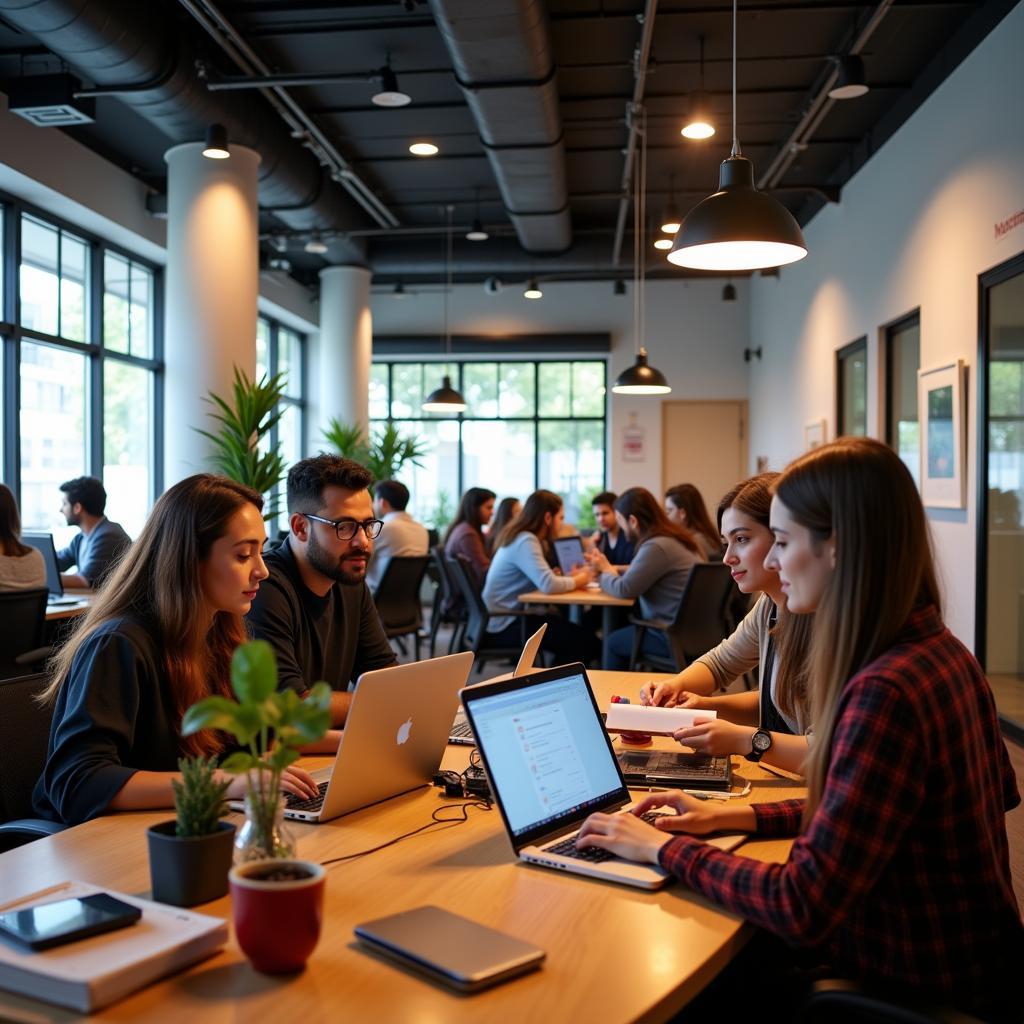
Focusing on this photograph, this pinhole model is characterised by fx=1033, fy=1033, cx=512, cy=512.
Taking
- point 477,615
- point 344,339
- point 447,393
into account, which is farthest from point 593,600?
point 344,339

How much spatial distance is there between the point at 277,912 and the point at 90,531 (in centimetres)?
496

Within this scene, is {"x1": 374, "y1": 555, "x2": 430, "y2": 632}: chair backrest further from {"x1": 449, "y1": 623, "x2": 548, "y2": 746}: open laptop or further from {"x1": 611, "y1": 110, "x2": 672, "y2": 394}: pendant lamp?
{"x1": 449, "y1": 623, "x2": 548, "y2": 746}: open laptop

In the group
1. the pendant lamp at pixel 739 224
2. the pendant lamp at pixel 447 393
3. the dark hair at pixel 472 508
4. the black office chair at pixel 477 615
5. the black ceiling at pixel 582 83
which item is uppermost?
the black ceiling at pixel 582 83

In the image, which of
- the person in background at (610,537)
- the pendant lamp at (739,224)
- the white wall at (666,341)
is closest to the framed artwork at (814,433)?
the person in background at (610,537)

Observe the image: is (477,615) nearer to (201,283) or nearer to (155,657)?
(201,283)

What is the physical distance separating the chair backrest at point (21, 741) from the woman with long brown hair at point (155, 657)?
2.3 inches

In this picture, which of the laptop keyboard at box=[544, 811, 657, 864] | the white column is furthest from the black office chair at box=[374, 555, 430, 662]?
the laptop keyboard at box=[544, 811, 657, 864]

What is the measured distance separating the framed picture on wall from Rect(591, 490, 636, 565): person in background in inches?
77.5

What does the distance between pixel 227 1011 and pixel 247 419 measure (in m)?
5.24

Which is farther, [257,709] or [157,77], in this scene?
[157,77]

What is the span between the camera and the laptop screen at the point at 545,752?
1.55m

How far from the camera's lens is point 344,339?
1066cm

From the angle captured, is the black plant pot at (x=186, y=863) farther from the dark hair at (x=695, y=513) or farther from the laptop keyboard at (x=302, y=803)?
the dark hair at (x=695, y=513)

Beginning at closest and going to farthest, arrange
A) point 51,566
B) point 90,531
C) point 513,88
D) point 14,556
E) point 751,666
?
1. point 751,666
2. point 14,556
3. point 51,566
4. point 513,88
5. point 90,531
